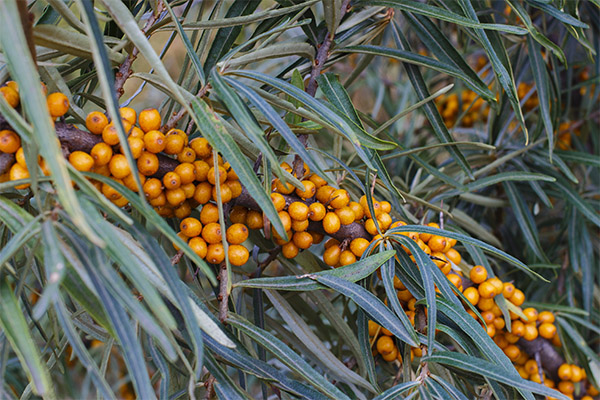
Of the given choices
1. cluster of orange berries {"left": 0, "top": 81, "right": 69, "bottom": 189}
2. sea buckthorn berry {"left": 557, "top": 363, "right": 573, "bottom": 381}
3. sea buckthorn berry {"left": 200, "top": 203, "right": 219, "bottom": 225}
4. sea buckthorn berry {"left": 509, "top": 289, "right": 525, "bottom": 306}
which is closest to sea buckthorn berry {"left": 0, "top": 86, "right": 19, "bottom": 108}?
cluster of orange berries {"left": 0, "top": 81, "right": 69, "bottom": 189}

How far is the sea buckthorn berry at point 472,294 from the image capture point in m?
0.68

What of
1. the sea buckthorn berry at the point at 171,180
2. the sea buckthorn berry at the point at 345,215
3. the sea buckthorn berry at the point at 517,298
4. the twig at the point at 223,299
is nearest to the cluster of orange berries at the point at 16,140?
the sea buckthorn berry at the point at 171,180

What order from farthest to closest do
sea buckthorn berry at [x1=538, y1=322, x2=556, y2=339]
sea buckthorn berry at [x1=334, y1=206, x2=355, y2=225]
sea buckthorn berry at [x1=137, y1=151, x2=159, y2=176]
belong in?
sea buckthorn berry at [x1=538, y1=322, x2=556, y2=339] < sea buckthorn berry at [x1=334, y1=206, x2=355, y2=225] < sea buckthorn berry at [x1=137, y1=151, x2=159, y2=176]

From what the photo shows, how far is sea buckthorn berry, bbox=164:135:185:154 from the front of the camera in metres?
0.50

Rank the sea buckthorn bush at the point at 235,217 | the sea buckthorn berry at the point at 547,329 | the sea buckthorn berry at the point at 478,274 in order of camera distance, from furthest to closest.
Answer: the sea buckthorn berry at the point at 547,329 < the sea buckthorn berry at the point at 478,274 < the sea buckthorn bush at the point at 235,217

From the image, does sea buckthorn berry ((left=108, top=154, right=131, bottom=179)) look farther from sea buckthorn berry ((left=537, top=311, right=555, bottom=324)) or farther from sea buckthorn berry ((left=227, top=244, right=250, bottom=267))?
sea buckthorn berry ((left=537, top=311, right=555, bottom=324))

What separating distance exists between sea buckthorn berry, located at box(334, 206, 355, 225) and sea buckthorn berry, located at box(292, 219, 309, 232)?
43 mm

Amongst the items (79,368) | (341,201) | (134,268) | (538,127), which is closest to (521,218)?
(538,127)

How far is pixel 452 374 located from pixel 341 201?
29cm

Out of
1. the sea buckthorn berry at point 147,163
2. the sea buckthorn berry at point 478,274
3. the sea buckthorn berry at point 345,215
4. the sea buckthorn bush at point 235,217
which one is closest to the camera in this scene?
the sea buckthorn bush at point 235,217

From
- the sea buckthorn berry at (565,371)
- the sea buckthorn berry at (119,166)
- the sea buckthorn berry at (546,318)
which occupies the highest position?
the sea buckthorn berry at (119,166)

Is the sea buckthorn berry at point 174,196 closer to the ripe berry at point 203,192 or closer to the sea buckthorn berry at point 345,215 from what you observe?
the ripe berry at point 203,192

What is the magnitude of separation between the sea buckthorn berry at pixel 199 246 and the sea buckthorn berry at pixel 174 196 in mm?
45

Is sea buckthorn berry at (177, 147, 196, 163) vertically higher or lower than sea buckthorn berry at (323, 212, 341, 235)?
higher
